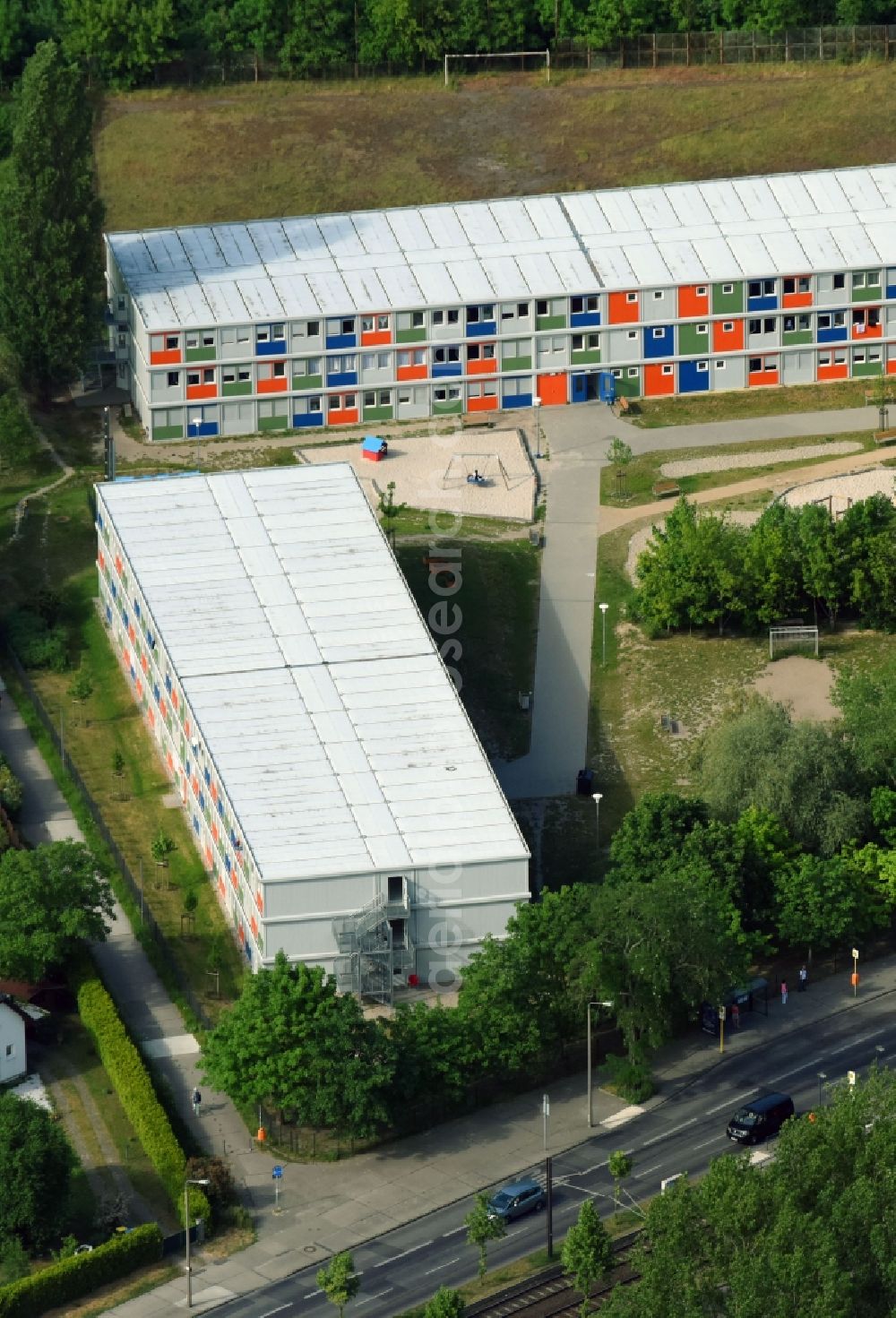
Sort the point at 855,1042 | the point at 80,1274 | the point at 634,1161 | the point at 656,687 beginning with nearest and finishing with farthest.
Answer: the point at 80,1274 < the point at 634,1161 < the point at 855,1042 < the point at 656,687

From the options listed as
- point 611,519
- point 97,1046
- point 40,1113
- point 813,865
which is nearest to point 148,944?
point 97,1046

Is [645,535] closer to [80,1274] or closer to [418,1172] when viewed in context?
[418,1172]

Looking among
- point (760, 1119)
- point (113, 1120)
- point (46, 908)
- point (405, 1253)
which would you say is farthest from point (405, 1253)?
point (46, 908)

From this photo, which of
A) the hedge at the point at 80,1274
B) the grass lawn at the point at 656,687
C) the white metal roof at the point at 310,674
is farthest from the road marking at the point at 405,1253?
the grass lawn at the point at 656,687

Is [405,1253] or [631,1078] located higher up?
[631,1078]

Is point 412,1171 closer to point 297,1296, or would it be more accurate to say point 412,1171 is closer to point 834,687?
point 297,1296
